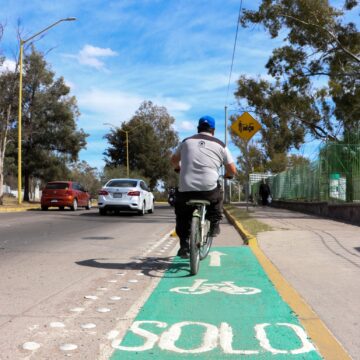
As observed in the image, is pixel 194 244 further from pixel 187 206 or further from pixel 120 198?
pixel 120 198

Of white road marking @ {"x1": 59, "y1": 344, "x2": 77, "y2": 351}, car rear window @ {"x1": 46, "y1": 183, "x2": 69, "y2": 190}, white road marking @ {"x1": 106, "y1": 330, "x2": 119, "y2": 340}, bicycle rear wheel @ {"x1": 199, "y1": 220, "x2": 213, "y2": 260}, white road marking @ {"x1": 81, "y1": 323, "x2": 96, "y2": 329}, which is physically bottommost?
white road marking @ {"x1": 59, "y1": 344, "x2": 77, "y2": 351}

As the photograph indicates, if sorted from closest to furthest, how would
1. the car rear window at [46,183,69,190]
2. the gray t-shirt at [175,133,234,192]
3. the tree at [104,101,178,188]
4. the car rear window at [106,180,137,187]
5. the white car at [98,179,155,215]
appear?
the gray t-shirt at [175,133,234,192], the white car at [98,179,155,215], the car rear window at [106,180,137,187], the car rear window at [46,183,69,190], the tree at [104,101,178,188]

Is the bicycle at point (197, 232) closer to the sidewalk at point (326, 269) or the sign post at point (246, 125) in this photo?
the sidewalk at point (326, 269)

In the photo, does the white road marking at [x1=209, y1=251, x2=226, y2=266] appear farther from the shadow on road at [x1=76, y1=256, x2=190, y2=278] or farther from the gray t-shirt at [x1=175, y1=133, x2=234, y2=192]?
the gray t-shirt at [x1=175, y1=133, x2=234, y2=192]

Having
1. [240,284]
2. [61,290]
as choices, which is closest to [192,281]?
[240,284]

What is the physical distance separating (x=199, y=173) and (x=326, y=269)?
2.16m

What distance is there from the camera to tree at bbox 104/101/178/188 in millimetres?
66500

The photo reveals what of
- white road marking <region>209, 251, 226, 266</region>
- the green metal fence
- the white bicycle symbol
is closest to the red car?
the green metal fence

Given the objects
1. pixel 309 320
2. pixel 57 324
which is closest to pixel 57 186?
pixel 57 324

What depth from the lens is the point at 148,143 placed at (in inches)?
2621

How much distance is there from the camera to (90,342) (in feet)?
12.6

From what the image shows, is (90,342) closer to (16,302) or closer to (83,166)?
(16,302)

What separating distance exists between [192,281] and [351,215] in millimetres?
9424

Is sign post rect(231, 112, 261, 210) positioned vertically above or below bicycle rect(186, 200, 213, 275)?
above
